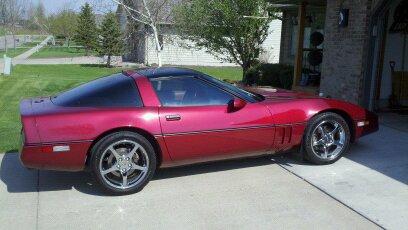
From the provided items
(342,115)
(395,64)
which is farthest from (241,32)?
(342,115)

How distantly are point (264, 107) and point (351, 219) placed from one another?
1759mm

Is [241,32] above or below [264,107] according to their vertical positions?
above

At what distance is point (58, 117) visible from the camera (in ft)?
15.6

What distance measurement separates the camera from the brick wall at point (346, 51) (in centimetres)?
865

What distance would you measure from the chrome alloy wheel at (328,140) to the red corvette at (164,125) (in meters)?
0.01

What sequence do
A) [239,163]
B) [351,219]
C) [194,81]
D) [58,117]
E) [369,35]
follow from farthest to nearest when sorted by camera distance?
[369,35] → [239,163] → [194,81] → [58,117] → [351,219]

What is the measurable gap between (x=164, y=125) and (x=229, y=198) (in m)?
1.05

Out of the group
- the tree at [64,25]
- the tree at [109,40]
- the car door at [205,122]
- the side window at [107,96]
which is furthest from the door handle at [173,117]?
the tree at [64,25]

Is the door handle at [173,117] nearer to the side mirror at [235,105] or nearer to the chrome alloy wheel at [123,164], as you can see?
the chrome alloy wheel at [123,164]

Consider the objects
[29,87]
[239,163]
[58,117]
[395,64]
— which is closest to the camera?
[58,117]

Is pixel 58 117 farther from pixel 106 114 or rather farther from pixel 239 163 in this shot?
pixel 239 163

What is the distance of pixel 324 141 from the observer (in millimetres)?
5801

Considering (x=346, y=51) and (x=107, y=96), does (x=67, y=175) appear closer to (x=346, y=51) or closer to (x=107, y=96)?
(x=107, y=96)

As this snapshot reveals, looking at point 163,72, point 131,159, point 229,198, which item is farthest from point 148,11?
point 229,198
